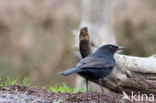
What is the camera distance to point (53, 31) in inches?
914

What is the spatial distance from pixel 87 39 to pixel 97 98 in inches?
52.7

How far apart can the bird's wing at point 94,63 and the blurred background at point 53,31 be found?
1313 cm

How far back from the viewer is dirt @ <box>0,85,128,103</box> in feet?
24.2

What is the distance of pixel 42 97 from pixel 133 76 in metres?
1.96

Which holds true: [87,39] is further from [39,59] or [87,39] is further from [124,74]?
[39,59]

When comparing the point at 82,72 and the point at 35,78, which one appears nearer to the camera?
the point at 82,72

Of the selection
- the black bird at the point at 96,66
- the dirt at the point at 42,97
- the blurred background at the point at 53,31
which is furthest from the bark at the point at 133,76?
the blurred background at the point at 53,31

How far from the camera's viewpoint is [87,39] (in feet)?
29.6

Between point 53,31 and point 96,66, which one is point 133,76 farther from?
point 53,31

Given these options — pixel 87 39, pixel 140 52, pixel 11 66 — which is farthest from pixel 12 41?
pixel 87 39

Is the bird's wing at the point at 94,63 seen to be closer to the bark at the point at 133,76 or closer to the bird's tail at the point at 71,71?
the bird's tail at the point at 71,71

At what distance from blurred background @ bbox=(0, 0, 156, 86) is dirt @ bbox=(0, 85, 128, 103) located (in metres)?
13.9

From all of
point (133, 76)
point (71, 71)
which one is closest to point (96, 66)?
point (71, 71)

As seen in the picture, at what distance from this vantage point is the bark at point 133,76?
902cm
